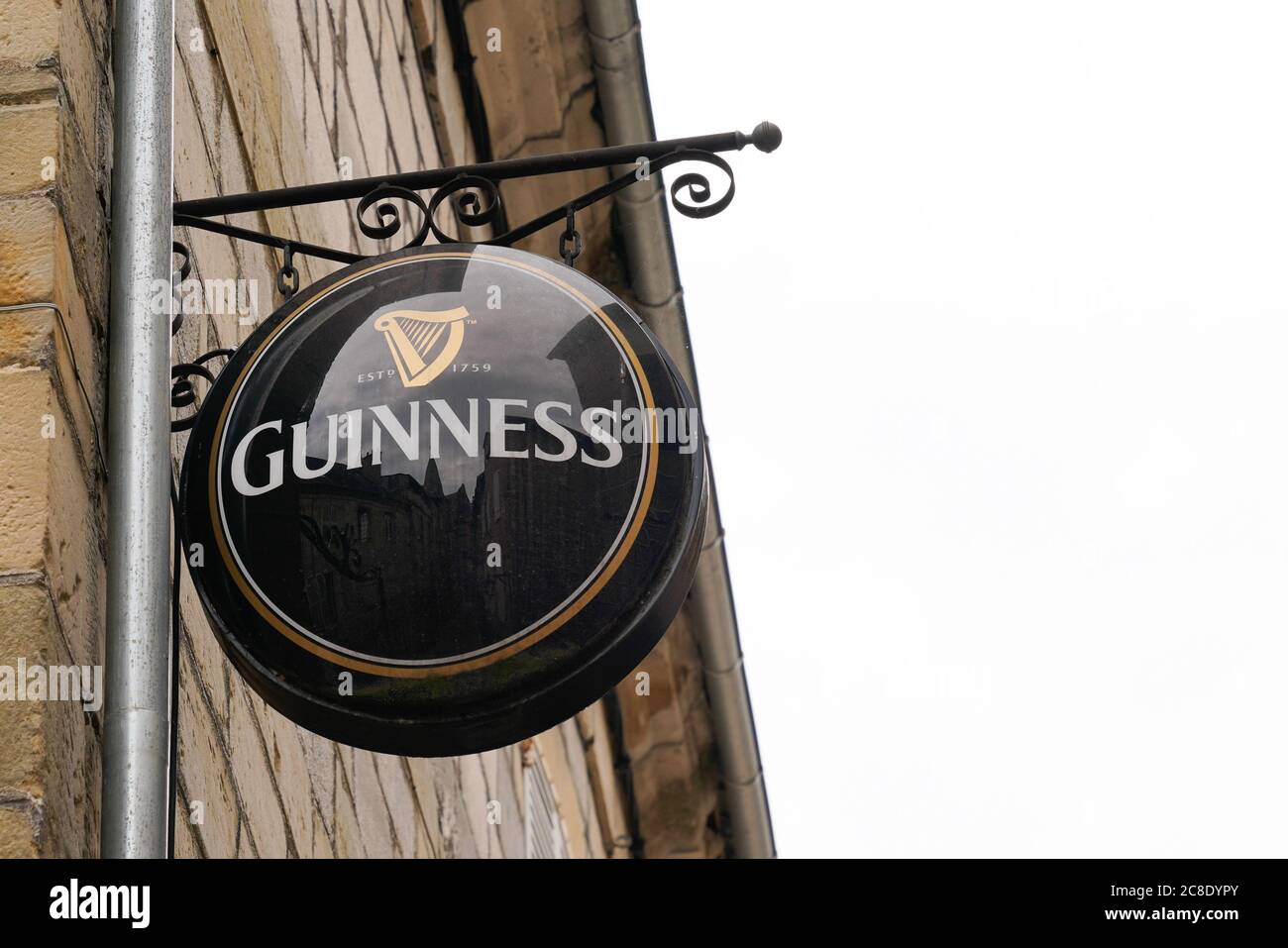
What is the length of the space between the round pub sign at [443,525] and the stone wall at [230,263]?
7.9 inches

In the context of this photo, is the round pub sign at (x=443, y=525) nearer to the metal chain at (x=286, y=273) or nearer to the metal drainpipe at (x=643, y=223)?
the metal chain at (x=286, y=273)

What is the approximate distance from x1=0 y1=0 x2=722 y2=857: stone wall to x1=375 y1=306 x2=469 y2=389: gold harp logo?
0.39 meters

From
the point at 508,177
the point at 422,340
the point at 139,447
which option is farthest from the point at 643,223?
the point at 139,447

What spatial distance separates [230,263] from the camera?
12.0 ft

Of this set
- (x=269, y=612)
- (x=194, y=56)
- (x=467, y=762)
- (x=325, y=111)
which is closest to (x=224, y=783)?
(x=269, y=612)

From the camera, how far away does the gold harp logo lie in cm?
261

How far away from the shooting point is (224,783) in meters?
3.25

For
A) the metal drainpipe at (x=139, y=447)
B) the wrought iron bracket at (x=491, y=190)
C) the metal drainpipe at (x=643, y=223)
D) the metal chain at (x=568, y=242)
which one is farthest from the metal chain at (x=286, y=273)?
the metal drainpipe at (x=643, y=223)

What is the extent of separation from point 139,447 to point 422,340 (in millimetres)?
386

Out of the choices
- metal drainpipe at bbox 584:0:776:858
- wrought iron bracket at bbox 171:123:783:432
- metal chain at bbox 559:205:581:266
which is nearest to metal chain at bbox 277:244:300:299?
wrought iron bracket at bbox 171:123:783:432

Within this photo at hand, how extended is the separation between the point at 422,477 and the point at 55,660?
487 mm

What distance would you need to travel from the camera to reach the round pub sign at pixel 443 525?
2.49m

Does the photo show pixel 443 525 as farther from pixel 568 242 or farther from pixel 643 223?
pixel 643 223
